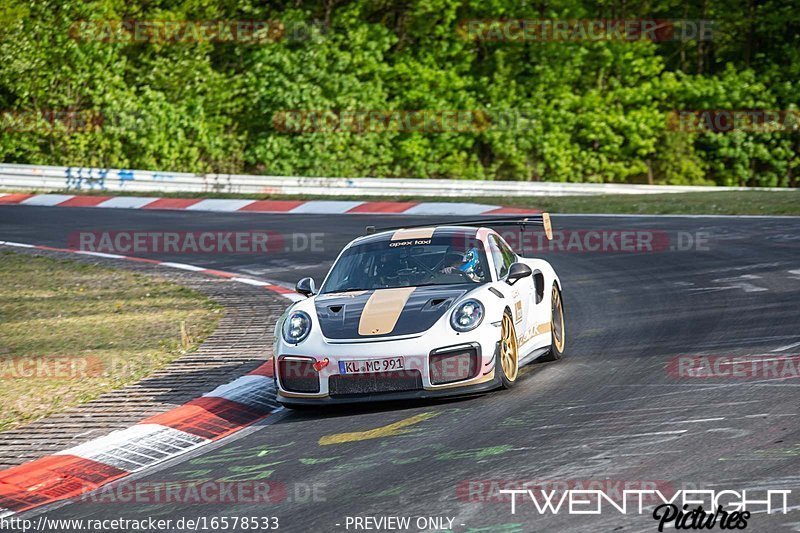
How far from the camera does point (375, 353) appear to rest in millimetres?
8117

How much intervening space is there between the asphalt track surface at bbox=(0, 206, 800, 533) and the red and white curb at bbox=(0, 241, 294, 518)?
243 millimetres

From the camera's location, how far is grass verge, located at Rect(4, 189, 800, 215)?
2105cm

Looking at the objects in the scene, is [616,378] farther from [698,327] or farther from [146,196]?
[146,196]

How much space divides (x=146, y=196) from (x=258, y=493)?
20.9 meters

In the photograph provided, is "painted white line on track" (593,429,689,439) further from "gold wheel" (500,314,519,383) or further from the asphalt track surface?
"gold wheel" (500,314,519,383)

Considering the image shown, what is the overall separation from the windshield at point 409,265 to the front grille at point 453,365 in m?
1.07

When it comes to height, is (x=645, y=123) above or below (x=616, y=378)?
above

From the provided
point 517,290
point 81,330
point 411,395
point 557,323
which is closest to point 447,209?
point 81,330

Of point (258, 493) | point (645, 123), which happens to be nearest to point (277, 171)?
point (645, 123)

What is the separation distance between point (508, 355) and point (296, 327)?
1546 mm

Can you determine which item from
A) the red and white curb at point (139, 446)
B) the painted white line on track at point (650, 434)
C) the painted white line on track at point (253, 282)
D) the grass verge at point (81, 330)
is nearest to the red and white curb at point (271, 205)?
the painted white line on track at point (253, 282)

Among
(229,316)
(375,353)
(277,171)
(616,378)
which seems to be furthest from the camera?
(277,171)

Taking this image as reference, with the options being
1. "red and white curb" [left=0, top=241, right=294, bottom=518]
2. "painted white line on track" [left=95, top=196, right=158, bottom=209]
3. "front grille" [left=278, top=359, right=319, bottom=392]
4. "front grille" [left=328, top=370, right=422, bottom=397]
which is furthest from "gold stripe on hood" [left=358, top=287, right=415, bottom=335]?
"painted white line on track" [left=95, top=196, right=158, bottom=209]

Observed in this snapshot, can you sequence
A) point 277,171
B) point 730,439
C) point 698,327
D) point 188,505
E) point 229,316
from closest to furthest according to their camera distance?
point 188,505
point 730,439
point 698,327
point 229,316
point 277,171
